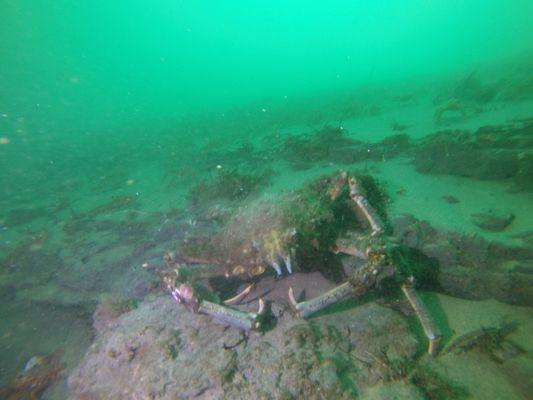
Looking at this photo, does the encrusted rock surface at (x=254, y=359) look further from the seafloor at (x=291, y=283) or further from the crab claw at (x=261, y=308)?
the crab claw at (x=261, y=308)

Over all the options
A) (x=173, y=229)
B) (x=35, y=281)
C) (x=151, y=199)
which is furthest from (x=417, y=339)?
(x=151, y=199)

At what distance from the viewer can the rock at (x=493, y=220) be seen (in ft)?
17.8

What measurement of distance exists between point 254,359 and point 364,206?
7.74 ft

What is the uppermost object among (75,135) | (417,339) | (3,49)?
(3,49)

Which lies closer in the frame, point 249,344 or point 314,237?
point 249,344

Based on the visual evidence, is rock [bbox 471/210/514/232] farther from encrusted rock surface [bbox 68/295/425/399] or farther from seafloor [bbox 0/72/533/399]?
encrusted rock surface [bbox 68/295/425/399]

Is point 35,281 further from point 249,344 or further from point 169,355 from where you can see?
point 249,344

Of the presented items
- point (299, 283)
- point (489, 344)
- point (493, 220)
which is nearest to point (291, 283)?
point (299, 283)

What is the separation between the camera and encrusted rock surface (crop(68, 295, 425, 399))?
9.35 ft

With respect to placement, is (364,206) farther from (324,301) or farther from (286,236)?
(324,301)

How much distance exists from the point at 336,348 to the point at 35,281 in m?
7.53

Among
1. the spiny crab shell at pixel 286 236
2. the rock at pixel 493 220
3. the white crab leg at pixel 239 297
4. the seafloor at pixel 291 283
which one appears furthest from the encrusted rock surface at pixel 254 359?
the rock at pixel 493 220

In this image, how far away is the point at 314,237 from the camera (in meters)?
3.60

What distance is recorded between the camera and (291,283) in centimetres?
413
